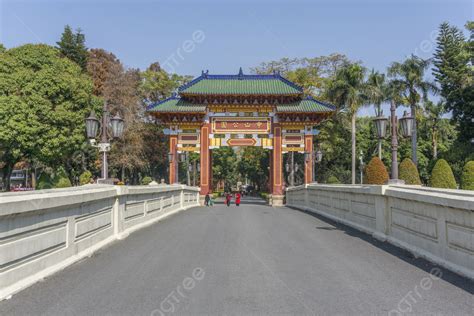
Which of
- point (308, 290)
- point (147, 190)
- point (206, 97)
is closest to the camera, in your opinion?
point (308, 290)

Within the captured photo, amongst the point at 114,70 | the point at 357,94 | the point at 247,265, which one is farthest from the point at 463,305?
the point at 114,70

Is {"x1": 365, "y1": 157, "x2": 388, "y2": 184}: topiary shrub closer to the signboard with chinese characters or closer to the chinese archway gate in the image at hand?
the chinese archway gate

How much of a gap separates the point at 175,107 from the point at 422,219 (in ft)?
96.6

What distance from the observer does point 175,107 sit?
1396 inches

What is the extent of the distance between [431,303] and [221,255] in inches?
156

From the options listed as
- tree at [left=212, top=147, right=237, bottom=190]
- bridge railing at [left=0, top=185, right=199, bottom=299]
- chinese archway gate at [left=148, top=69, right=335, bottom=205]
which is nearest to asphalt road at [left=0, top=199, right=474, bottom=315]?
bridge railing at [left=0, top=185, right=199, bottom=299]

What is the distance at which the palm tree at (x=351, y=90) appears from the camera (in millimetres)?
41969

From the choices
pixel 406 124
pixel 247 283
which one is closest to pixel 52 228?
pixel 247 283

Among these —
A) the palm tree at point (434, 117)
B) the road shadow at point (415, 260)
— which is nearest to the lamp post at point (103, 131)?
the road shadow at point (415, 260)

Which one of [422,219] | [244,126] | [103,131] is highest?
[244,126]

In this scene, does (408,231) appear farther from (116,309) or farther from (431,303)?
(116,309)

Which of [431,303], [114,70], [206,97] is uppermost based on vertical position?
[114,70]

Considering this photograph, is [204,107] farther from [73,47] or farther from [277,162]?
[73,47]

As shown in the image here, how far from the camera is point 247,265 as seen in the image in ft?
23.4
